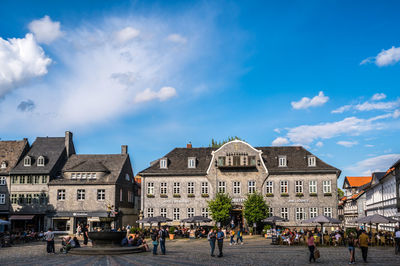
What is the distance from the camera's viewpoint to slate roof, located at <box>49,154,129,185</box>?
50688 mm

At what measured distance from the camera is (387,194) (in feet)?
153

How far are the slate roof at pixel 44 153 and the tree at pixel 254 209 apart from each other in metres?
25.1

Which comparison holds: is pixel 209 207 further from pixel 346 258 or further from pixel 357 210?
pixel 357 210

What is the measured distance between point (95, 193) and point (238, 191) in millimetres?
17611

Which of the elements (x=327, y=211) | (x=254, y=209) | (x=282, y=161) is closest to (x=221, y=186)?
(x=254, y=209)

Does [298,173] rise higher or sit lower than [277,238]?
higher

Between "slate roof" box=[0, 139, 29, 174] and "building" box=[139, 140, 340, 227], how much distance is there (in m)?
17.7

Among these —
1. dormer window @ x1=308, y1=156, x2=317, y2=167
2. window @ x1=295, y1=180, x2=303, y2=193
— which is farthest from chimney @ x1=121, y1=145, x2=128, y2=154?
dormer window @ x1=308, y1=156, x2=317, y2=167

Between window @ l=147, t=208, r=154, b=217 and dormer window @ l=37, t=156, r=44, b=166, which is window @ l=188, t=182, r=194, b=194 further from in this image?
dormer window @ l=37, t=156, r=44, b=166

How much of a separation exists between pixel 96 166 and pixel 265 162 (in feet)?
70.1

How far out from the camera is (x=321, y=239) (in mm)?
33000

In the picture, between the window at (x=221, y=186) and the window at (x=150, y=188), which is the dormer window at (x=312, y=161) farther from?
A: the window at (x=150, y=188)

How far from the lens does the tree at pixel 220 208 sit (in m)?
45.5

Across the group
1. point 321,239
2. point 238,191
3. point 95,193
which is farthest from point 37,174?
point 321,239
